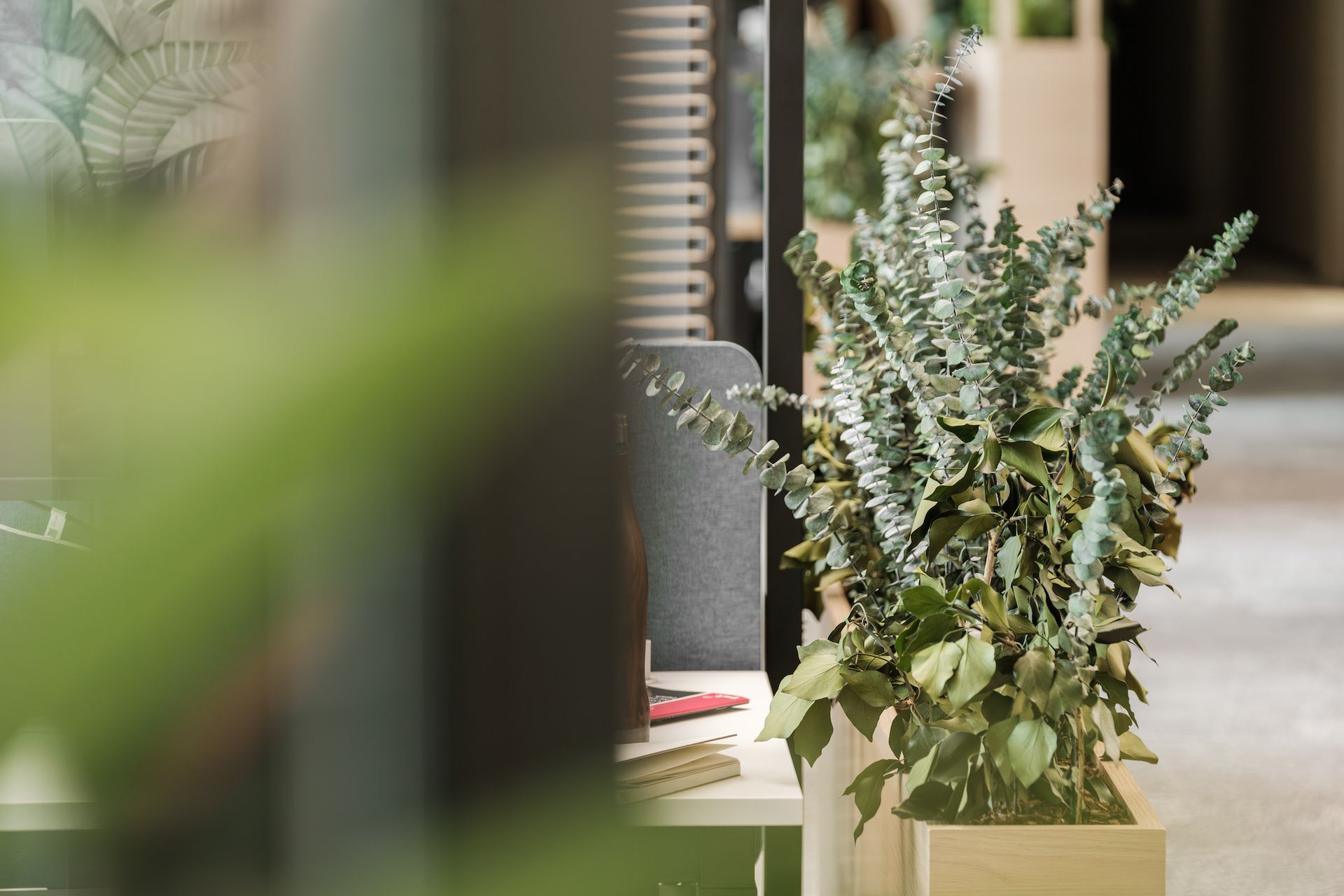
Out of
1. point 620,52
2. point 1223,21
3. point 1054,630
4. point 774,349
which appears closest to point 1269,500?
point 774,349

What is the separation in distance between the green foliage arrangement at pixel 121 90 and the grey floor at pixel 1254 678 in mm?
2326

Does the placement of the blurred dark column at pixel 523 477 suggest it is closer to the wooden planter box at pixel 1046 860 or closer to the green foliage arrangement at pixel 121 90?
the green foliage arrangement at pixel 121 90

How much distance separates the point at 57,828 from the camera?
0.14 m

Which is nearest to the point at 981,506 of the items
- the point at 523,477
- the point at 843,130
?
the point at 523,477

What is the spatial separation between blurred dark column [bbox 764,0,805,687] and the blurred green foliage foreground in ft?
4.64

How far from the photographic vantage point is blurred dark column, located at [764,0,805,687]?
1.53 meters

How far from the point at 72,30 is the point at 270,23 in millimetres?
26

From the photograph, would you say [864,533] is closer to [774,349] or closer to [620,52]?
[774,349]

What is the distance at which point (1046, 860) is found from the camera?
1.04 m

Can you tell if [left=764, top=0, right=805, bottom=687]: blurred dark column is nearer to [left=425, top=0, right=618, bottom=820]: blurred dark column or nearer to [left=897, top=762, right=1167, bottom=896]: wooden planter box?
[left=897, top=762, right=1167, bottom=896]: wooden planter box

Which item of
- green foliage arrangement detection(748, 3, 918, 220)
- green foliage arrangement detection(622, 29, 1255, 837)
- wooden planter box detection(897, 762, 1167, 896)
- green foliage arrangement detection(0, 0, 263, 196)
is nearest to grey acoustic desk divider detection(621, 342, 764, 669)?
green foliage arrangement detection(622, 29, 1255, 837)

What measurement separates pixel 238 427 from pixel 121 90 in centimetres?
5

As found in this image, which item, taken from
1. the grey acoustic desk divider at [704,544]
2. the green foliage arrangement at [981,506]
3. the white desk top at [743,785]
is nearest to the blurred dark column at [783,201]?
the grey acoustic desk divider at [704,544]

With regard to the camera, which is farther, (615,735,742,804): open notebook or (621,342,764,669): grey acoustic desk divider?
(621,342,764,669): grey acoustic desk divider
